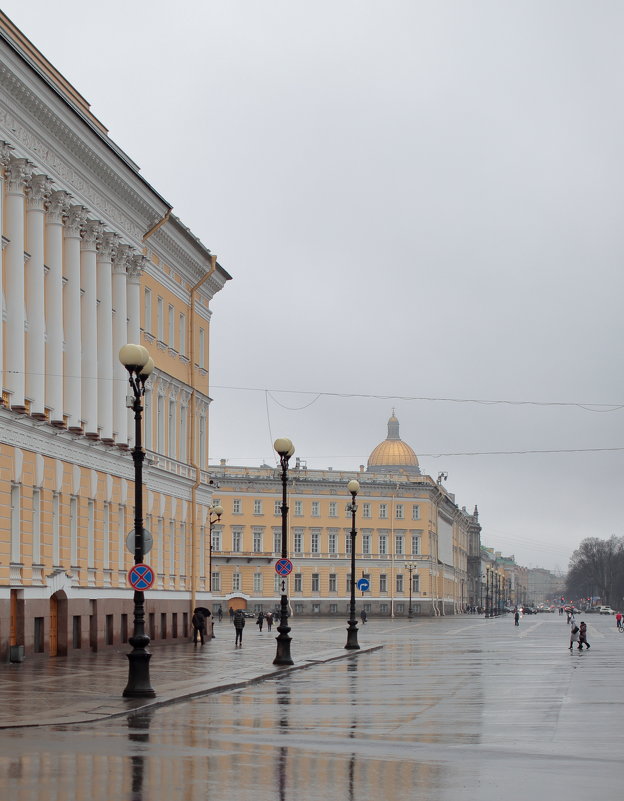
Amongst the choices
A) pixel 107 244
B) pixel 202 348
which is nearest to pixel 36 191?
pixel 107 244

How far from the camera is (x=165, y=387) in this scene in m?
59.9

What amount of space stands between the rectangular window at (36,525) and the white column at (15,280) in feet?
11.3

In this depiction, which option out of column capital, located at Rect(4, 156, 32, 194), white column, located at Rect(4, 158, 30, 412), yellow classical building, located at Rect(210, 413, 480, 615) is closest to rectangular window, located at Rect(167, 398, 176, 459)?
white column, located at Rect(4, 158, 30, 412)

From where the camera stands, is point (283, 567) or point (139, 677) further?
point (283, 567)

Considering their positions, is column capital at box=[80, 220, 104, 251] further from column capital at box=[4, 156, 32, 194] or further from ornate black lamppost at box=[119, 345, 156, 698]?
ornate black lamppost at box=[119, 345, 156, 698]

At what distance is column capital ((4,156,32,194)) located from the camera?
41.2m

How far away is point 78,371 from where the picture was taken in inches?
1861

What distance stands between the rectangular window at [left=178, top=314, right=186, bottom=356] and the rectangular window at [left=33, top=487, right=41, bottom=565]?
20.1m

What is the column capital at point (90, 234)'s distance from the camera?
162 feet

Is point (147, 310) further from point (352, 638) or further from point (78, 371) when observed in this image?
point (352, 638)

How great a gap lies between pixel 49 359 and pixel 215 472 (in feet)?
366

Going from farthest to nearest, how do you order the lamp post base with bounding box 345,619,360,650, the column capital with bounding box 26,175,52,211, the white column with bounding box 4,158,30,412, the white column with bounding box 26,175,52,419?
the lamp post base with bounding box 345,619,360,650 < the column capital with bounding box 26,175,52,211 < the white column with bounding box 26,175,52,419 < the white column with bounding box 4,158,30,412

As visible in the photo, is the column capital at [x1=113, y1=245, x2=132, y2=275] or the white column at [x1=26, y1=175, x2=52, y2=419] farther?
the column capital at [x1=113, y1=245, x2=132, y2=275]

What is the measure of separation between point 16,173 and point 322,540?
121 m
